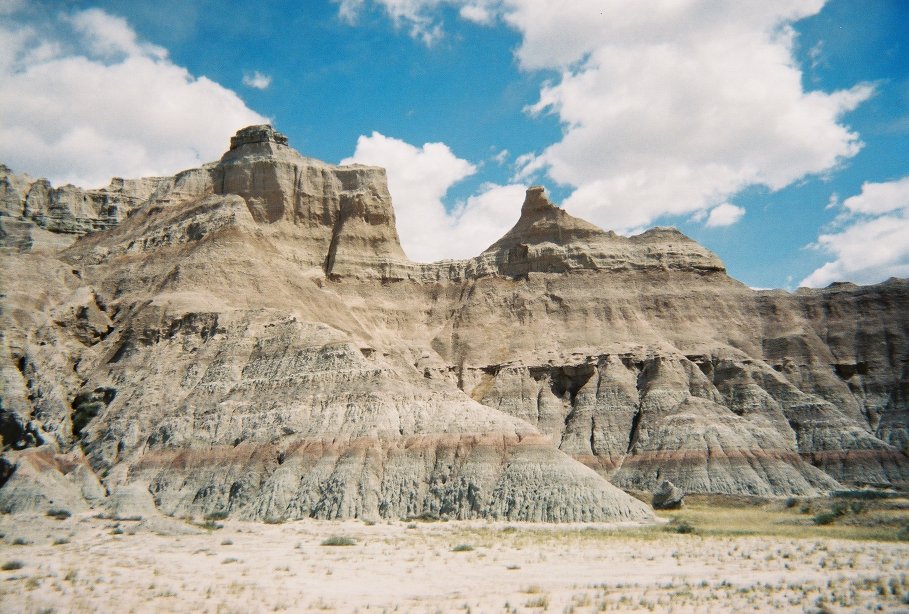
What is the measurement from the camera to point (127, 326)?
63938 mm

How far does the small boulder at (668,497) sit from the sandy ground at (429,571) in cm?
1849

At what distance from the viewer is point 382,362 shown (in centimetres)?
6097

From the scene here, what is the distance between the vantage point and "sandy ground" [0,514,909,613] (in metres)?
20.3

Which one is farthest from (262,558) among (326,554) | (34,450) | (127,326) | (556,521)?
(127,326)

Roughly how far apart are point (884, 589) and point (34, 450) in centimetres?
4527

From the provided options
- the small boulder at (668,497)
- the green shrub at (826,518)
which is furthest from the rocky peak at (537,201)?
the green shrub at (826,518)

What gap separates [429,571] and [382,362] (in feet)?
115

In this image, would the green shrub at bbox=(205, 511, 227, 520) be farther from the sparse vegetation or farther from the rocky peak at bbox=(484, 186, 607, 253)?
the rocky peak at bbox=(484, 186, 607, 253)

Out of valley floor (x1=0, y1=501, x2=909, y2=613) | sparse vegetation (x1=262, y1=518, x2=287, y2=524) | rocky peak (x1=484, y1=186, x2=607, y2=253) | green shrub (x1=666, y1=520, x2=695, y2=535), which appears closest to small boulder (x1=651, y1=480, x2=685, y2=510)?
green shrub (x1=666, y1=520, x2=695, y2=535)

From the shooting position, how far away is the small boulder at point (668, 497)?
56.6m

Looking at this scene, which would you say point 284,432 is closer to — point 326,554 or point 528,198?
point 326,554

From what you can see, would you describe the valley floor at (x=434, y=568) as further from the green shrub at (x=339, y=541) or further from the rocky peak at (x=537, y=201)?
the rocky peak at (x=537, y=201)

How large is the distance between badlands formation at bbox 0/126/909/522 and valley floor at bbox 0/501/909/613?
628 centimetres

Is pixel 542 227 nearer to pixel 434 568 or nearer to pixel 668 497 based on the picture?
pixel 668 497
